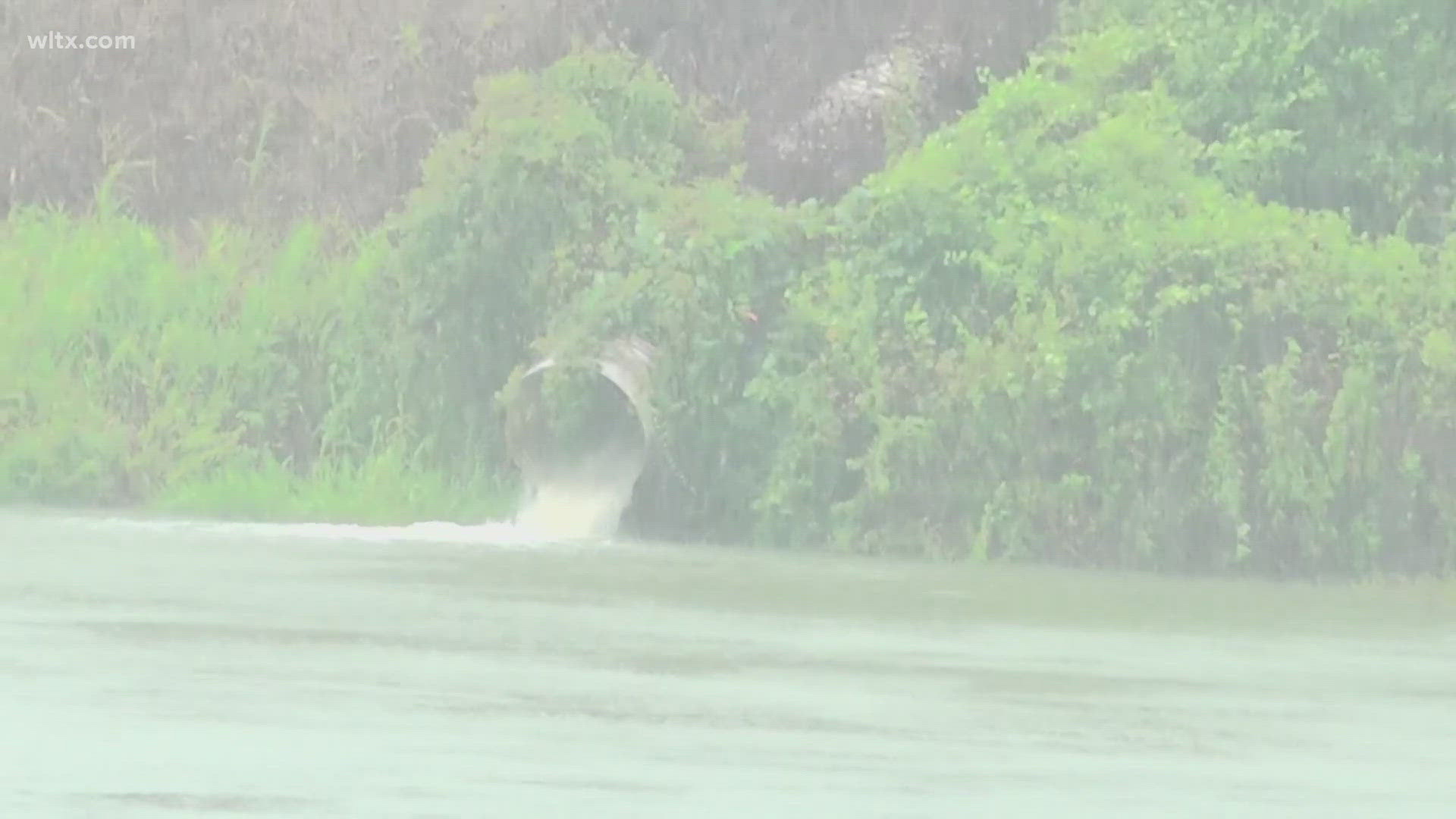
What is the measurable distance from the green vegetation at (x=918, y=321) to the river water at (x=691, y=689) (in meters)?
0.99

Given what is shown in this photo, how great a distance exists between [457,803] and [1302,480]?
11198 mm

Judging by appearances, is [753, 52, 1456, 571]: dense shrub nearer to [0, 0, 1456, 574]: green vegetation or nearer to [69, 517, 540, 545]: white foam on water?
[0, 0, 1456, 574]: green vegetation

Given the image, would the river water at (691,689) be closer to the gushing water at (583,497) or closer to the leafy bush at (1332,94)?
the gushing water at (583,497)

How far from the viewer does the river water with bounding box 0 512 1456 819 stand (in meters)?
12.0

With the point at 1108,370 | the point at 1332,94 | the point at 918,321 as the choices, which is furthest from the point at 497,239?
the point at 1332,94

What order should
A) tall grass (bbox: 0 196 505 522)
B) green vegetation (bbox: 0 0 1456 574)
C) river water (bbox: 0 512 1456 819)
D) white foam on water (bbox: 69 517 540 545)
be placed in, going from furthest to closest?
tall grass (bbox: 0 196 505 522) < white foam on water (bbox: 69 517 540 545) < green vegetation (bbox: 0 0 1456 574) < river water (bbox: 0 512 1456 819)

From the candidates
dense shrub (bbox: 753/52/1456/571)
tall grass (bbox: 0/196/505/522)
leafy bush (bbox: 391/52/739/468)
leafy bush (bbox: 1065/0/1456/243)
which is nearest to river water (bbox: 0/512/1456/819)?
dense shrub (bbox: 753/52/1456/571)

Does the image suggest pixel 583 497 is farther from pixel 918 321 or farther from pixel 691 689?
pixel 691 689

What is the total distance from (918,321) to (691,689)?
8.95m

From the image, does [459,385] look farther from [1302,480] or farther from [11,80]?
[11,80]

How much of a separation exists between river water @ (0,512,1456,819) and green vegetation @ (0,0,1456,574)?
0.99 metres

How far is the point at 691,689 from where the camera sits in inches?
599

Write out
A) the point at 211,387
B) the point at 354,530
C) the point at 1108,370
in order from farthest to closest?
the point at 211,387 → the point at 354,530 → the point at 1108,370

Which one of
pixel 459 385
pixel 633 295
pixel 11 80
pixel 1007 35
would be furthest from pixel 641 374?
pixel 11 80
